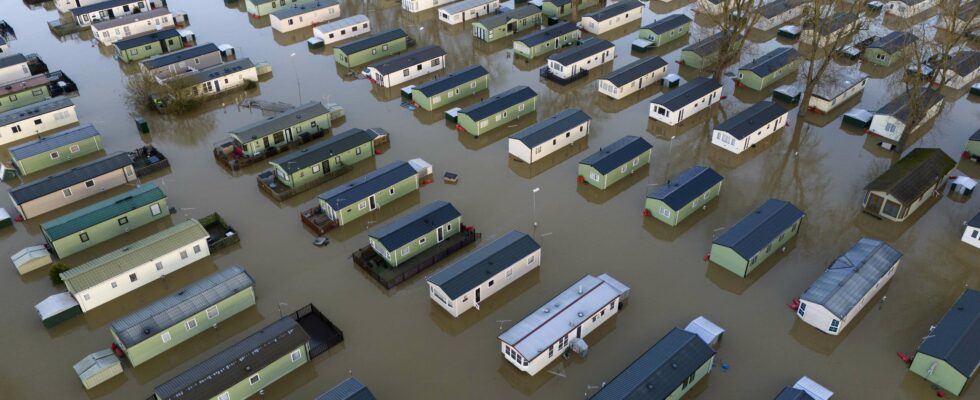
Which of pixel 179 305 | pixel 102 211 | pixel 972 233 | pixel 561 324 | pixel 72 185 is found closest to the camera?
pixel 561 324

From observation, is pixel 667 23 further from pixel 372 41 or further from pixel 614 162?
pixel 372 41

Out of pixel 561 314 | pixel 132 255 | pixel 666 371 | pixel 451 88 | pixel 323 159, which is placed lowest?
pixel 666 371

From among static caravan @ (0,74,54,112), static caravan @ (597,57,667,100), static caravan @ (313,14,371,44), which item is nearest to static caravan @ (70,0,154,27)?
static caravan @ (0,74,54,112)

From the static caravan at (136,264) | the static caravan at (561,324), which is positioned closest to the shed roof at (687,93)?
the static caravan at (561,324)

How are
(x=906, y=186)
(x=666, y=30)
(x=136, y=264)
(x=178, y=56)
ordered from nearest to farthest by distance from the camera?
(x=136, y=264), (x=906, y=186), (x=178, y=56), (x=666, y=30)

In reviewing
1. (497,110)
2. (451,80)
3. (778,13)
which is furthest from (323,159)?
(778,13)

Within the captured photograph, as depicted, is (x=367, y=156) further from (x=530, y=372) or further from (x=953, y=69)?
(x=953, y=69)

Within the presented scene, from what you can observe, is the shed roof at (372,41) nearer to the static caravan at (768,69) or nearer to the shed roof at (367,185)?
the shed roof at (367,185)

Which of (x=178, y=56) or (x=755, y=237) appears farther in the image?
(x=178, y=56)
